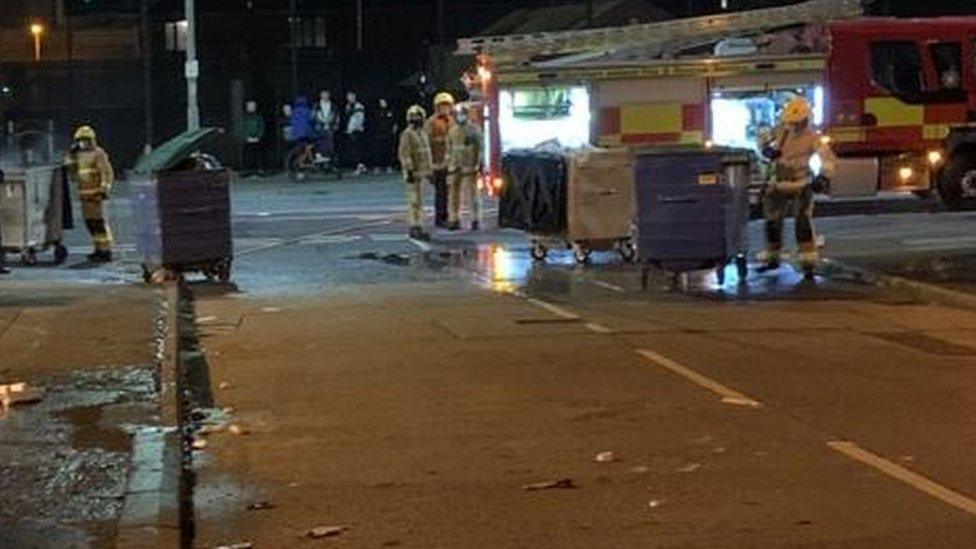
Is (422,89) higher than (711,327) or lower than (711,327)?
higher

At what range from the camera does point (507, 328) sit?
1309 centimetres

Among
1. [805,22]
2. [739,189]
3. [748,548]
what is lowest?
[748,548]

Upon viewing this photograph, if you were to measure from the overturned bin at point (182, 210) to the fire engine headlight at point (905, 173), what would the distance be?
1008cm

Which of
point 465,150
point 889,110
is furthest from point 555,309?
point 889,110

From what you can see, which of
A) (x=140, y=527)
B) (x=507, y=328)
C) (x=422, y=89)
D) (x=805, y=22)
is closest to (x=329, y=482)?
(x=140, y=527)

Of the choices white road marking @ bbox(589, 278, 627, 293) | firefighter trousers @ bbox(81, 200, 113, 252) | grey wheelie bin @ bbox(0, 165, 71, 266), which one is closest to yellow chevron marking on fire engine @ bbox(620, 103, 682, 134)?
white road marking @ bbox(589, 278, 627, 293)

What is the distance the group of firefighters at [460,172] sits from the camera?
54.7 feet

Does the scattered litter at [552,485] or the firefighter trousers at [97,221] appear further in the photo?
the firefighter trousers at [97,221]

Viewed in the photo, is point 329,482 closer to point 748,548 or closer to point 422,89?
point 748,548

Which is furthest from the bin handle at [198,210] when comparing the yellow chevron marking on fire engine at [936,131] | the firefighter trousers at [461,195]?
the yellow chevron marking on fire engine at [936,131]

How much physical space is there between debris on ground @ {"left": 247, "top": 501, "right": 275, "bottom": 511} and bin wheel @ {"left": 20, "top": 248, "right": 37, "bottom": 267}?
12.7 metres

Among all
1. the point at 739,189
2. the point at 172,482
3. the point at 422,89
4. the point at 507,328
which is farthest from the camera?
the point at 422,89

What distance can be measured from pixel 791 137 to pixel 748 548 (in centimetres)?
1052

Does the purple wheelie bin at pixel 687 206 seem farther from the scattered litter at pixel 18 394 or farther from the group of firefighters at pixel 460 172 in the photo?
the scattered litter at pixel 18 394
